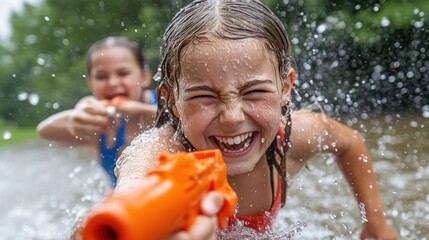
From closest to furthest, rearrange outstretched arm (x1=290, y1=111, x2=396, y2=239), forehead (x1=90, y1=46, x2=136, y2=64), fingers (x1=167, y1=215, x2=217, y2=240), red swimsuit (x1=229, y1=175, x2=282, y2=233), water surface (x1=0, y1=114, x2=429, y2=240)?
fingers (x1=167, y1=215, x2=217, y2=240) < red swimsuit (x1=229, y1=175, x2=282, y2=233) < outstretched arm (x1=290, y1=111, x2=396, y2=239) < water surface (x1=0, y1=114, x2=429, y2=240) < forehead (x1=90, y1=46, x2=136, y2=64)

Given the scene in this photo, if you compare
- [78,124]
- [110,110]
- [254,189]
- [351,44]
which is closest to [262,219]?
[254,189]

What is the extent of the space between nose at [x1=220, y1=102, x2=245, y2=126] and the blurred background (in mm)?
1240

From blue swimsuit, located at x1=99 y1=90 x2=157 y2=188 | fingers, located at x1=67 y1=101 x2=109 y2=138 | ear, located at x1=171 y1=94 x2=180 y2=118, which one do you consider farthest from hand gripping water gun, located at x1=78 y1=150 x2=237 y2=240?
blue swimsuit, located at x1=99 y1=90 x2=157 y2=188

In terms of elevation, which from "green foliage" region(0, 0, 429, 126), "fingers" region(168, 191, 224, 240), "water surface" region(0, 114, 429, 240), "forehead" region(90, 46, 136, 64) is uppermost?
"fingers" region(168, 191, 224, 240)

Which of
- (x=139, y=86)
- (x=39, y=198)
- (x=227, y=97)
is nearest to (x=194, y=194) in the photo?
(x=227, y=97)

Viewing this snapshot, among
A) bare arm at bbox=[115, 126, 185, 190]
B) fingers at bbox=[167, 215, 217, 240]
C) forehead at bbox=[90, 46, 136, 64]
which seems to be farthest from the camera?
forehead at bbox=[90, 46, 136, 64]

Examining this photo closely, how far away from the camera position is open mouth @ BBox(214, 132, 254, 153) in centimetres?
206

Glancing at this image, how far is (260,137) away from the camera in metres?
2.13

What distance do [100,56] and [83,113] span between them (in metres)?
0.92

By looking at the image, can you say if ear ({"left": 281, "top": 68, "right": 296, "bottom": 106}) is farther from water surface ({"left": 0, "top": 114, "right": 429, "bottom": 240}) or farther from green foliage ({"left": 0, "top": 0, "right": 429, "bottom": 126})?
green foliage ({"left": 0, "top": 0, "right": 429, "bottom": 126})

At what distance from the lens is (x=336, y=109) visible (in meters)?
6.98

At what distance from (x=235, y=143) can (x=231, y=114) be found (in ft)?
0.51

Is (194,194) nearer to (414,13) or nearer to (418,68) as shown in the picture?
(418,68)

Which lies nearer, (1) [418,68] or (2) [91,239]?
(2) [91,239]
